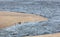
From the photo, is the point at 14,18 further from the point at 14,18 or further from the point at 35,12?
the point at 35,12

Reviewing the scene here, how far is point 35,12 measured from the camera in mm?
954

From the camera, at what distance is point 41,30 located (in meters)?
0.77

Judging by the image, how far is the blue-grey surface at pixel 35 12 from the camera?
0.75 meters

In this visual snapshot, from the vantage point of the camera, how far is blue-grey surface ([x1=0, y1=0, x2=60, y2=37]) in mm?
746

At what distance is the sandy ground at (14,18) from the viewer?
2.73 ft

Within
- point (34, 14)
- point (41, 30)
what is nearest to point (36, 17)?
point (34, 14)

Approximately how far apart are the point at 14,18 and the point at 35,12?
152mm

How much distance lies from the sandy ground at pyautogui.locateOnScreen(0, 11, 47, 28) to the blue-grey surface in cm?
4

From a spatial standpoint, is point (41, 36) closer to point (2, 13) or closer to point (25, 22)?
point (25, 22)

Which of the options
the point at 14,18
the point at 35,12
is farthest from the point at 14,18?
the point at 35,12

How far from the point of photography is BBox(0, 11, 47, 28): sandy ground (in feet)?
2.73

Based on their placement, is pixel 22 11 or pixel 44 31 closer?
pixel 44 31

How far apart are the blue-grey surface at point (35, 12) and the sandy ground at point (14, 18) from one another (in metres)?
0.04

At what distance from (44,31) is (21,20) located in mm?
162
